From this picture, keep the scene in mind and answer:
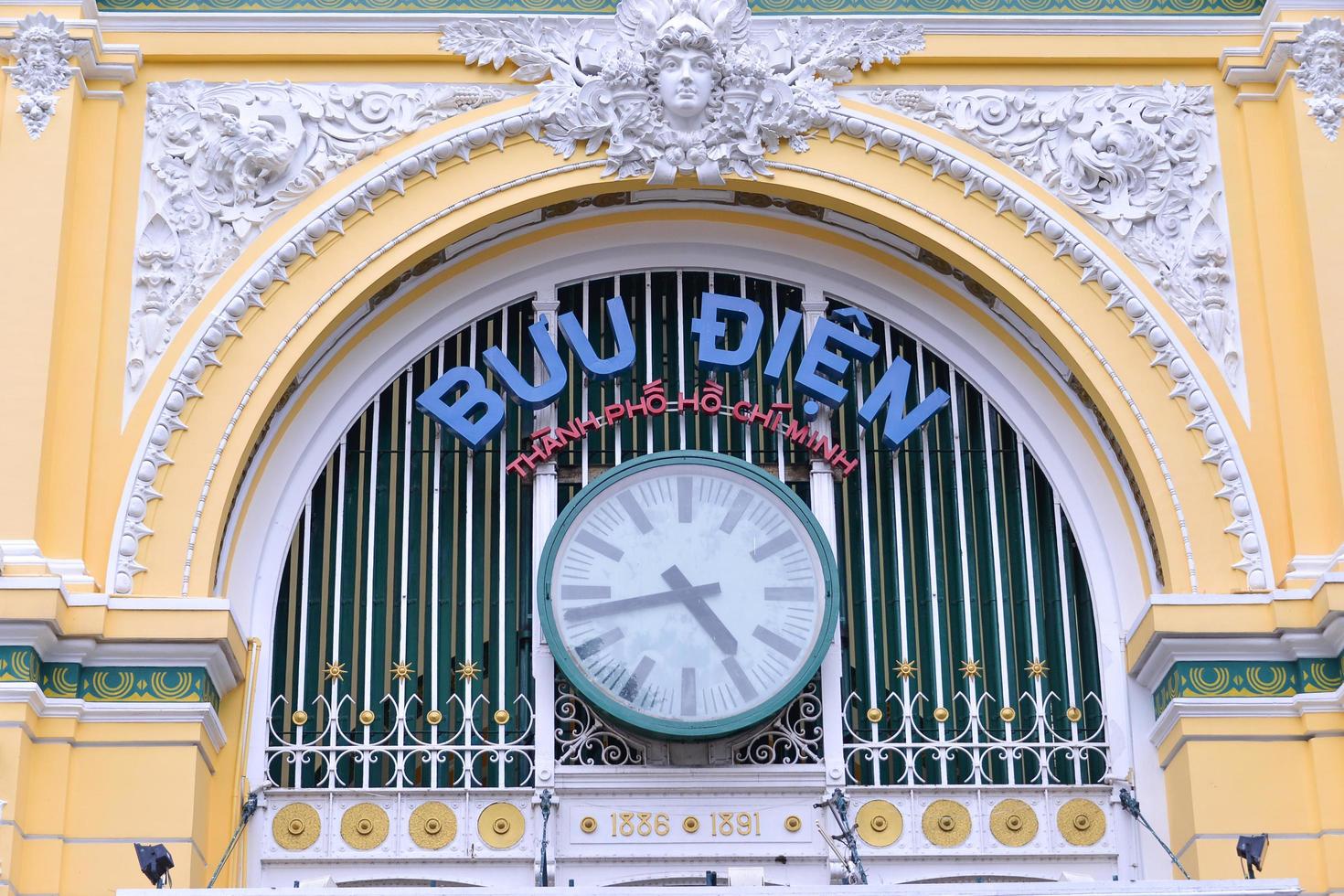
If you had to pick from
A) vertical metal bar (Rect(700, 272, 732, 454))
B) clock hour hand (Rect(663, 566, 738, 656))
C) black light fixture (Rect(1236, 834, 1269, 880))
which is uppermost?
vertical metal bar (Rect(700, 272, 732, 454))

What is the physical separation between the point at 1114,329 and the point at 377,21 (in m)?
5.42

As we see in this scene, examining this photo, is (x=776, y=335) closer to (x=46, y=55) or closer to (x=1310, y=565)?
(x=1310, y=565)

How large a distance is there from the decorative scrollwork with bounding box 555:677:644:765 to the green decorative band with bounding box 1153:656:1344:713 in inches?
138

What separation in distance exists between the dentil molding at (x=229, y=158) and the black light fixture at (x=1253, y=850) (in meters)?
6.97

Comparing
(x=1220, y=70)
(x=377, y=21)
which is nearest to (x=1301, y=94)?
(x=1220, y=70)

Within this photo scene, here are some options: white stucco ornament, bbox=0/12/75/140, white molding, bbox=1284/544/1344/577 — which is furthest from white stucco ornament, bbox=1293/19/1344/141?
white stucco ornament, bbox=0/12/75/140

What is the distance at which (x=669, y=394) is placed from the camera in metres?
16.5

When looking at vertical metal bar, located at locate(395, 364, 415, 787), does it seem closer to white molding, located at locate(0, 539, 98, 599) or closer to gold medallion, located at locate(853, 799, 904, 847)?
white molding, located at locate(0, 539, 98, 599)

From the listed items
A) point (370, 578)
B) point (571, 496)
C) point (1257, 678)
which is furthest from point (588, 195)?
point (1257, 678)

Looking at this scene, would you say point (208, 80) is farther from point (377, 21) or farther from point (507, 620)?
point (507, 620)

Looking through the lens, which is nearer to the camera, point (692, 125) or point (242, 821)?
point (242, 821)

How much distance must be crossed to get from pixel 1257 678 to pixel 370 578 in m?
5.77

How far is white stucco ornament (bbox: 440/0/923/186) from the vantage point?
16.2 m

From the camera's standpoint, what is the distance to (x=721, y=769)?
50.0 ft
